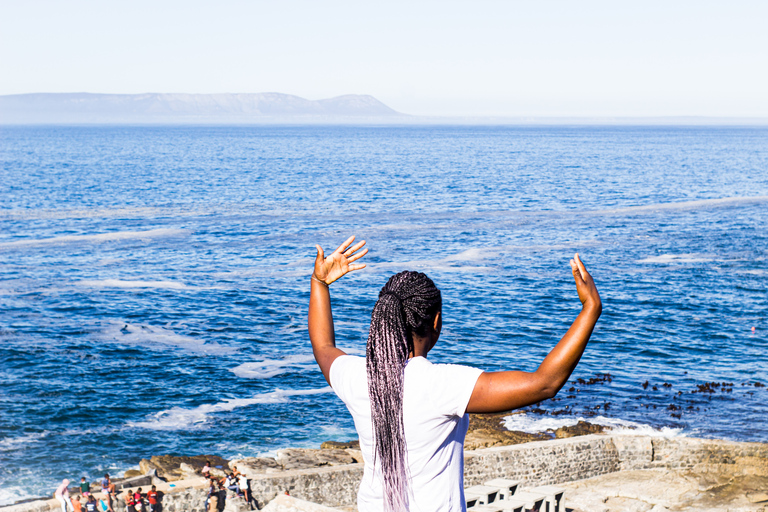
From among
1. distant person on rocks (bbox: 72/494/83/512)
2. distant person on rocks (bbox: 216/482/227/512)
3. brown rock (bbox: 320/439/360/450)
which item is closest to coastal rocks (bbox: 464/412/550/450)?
brown rock (bbox: 320/439/360/450)

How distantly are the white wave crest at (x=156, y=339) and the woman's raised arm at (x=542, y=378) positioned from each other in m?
34.7

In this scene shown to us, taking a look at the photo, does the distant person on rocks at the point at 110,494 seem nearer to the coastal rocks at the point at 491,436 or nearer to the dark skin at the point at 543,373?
the coastal rocks at the point at 491,436

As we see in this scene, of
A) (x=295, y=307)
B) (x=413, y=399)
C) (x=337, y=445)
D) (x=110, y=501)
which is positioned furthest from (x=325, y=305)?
(x=295, y=307)

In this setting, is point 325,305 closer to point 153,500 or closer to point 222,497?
point 153,500

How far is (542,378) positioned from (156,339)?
1472 inches

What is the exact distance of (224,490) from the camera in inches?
733

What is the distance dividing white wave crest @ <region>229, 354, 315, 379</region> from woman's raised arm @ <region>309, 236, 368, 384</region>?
30.4 meters

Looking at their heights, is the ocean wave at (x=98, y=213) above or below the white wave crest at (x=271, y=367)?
above

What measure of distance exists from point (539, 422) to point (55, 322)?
25892mm

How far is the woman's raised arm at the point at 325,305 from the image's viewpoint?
3807 millimetres

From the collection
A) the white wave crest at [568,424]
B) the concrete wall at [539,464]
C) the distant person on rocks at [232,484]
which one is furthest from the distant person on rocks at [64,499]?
the white wave crest at [568,424]

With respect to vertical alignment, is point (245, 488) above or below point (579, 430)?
above

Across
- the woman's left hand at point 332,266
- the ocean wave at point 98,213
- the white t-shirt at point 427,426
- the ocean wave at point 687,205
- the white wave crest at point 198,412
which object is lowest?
the white wave crest at point 198,412

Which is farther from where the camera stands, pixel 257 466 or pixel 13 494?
pixel 13 494
